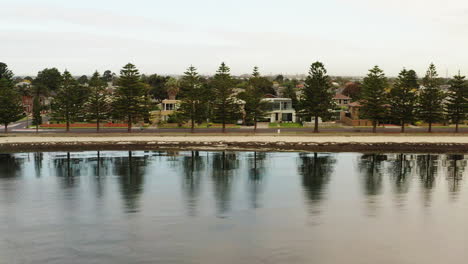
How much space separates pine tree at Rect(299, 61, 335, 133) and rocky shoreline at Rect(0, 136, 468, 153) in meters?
5.53

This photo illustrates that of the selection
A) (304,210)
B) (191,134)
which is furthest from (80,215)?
(191,134)

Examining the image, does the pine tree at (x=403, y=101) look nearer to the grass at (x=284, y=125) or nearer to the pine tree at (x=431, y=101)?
the pine tree at (x=431, y=101)

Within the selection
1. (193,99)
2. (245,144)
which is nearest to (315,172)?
(245,144)

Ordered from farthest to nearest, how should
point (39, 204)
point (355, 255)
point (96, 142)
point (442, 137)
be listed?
point (442, 137) < point (96, 142) < point (39, 204) < point (355, 255)

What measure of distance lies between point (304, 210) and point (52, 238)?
18015 mm

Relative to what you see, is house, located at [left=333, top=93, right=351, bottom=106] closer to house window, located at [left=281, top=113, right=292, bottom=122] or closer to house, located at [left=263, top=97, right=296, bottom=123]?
house, located at [left=263, top=97, right=296, bottom=123]

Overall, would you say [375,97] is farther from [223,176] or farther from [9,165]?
[9,165]

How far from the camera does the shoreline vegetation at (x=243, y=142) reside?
2438 inches

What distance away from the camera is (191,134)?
7106 cm

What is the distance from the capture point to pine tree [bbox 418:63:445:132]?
72750mm

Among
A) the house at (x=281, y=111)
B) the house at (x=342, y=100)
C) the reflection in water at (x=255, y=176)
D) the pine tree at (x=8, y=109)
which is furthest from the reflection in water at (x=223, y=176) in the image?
the house at (x=342, y=100)

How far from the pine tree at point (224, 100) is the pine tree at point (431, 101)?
30.0m

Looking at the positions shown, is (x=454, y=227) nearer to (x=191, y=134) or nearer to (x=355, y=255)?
(x=355, y=255)

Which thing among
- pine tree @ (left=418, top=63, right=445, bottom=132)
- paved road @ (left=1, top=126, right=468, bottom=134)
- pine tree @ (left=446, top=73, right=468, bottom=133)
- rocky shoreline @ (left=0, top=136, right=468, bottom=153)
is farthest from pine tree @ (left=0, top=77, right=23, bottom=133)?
pine tree @ (left=446, top=73, right=468, bottom=133)
